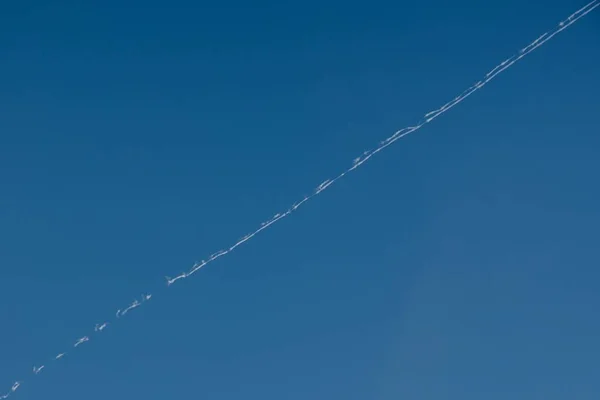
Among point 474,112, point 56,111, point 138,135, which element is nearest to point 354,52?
point 474,112

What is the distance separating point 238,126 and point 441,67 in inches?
22.0

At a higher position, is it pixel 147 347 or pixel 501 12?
pixel 501 12

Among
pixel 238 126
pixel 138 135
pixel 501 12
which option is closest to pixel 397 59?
pixel 501 12

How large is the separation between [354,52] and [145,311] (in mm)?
880

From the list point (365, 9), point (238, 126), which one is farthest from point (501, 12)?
point (238, 126)

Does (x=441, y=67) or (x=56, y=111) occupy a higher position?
(x=56, y=111)

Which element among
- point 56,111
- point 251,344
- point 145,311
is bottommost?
point 251,344

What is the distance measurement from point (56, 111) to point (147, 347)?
0.67m

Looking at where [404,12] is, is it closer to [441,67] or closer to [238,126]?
[441,67]

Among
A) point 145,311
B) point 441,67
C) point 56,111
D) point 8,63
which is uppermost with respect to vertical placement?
point 8,63

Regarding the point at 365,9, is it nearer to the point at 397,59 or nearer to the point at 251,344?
the point at 397,59

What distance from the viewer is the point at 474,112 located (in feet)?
7.57

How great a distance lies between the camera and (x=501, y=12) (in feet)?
7.54

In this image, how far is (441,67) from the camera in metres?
2.31
